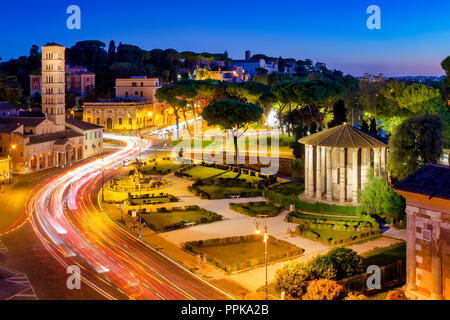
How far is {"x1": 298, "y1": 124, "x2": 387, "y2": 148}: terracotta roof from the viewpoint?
154 ft

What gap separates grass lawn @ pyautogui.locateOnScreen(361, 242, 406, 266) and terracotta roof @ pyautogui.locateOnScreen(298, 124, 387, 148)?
12.8 m

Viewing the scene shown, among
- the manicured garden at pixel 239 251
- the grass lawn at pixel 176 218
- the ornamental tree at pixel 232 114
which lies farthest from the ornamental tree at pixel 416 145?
the ornamental tree at pixel 232 114

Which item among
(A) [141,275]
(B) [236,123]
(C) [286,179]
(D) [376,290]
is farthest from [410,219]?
(B) [236,123]

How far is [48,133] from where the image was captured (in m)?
73.8

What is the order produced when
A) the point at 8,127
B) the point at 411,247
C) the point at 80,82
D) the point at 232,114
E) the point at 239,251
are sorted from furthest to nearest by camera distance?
1. the point at 80,82
2. the point at 232,114
3. the point at 8,127
4. the point at 239,251
5. the point at 411,247

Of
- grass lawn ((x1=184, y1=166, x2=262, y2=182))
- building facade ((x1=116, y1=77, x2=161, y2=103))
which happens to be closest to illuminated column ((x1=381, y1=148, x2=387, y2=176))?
grass lawn ((x1=184, y1=166, x2=262, y2=182))

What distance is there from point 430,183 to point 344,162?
25.0 meters

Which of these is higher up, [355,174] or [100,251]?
→ [355,174]

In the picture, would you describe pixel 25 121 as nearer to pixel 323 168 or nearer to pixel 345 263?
pixel 323 168

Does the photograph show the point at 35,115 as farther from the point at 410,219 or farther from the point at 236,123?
the point at 410,219

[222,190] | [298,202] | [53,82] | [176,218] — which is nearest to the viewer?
[176,218]

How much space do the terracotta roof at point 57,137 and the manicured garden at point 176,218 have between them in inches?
1179

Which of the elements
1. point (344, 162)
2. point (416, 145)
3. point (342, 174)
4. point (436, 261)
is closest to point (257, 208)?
point (342, 174)

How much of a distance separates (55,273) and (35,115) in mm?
53837
